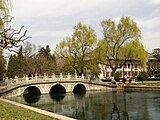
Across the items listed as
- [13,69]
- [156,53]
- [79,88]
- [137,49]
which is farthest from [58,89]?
[156,53]

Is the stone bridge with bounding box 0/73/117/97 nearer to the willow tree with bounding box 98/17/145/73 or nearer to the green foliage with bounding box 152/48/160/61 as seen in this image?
the willow tree with bounding box 98/17/145/73

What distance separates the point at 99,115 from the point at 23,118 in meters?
10.8

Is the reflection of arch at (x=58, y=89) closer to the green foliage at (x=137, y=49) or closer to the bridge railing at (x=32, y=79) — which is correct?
the bridge railing at (x=32, y=79)

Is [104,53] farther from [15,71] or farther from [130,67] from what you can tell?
[130,67]

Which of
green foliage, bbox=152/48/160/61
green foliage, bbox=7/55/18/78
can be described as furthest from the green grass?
green foliage, bbox=152/48/160/61

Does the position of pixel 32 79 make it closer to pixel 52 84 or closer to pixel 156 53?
pixel 52 84

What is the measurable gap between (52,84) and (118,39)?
44.0ft

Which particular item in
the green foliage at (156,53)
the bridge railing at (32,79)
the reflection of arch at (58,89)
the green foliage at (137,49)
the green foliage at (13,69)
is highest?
the green foliage at (156,53)

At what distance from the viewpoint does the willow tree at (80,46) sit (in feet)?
169

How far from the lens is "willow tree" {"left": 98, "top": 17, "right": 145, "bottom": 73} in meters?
48.8

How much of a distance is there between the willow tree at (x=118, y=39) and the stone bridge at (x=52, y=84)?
173 inches

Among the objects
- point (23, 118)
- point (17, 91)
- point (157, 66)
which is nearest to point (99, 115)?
point (23, 118)

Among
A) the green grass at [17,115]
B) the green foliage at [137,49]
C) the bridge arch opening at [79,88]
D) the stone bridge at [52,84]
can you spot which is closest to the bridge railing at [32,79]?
the stone bridge at [52,84]

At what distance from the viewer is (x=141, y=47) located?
48625mm
